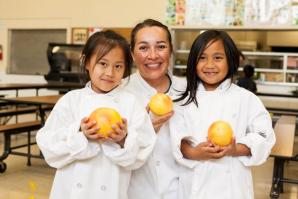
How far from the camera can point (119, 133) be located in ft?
4.59

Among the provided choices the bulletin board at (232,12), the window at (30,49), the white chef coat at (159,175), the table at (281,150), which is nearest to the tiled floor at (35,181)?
the table at (281,150)

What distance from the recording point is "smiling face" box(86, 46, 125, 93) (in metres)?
1.52

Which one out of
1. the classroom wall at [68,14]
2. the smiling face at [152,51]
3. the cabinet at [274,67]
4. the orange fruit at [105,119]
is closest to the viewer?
the orange fruit at [105,119]

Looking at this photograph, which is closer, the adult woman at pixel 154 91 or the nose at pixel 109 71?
the nose at pixel 109 71

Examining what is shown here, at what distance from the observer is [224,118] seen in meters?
1.58

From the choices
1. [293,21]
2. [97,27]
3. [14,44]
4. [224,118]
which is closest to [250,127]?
[224,118]

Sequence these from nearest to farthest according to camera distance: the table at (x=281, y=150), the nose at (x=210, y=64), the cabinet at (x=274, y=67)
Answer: the nose at (x=210, y=64), the table at (x=281, y=150), the cabinet at (x=274, y=67)

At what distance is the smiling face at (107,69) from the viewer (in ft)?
4.98

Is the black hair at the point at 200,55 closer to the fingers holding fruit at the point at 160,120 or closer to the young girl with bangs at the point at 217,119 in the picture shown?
the young girl with bangs at the point at 217,119

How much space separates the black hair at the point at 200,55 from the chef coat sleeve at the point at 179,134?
63 millimetres

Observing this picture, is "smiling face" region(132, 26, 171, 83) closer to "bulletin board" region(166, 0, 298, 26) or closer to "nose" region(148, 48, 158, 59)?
"nose" region(148, 48, 158, 59)

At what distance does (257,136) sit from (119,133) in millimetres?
551

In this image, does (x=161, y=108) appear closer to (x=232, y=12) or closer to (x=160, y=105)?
(x=160, y=105)

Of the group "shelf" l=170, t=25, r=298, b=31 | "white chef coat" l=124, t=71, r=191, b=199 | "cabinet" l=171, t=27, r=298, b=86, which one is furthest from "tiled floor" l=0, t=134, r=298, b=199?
"shelf" l=170, t=25, r=298, b=31
